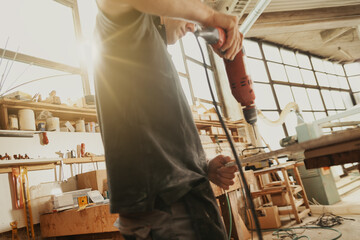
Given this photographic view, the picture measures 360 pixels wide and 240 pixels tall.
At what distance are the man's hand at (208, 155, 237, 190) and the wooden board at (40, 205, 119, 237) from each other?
104 centimetres

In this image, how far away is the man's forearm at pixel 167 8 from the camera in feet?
1.90

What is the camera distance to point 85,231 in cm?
175

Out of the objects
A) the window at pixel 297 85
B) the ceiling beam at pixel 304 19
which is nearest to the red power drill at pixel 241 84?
the window at pixel 297 85

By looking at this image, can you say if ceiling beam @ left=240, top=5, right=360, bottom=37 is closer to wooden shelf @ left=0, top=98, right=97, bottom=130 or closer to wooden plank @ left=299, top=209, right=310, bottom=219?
wooden plank @ left=299, top=209, right=310, bottom=219

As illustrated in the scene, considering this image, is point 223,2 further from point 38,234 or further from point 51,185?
point 38,234

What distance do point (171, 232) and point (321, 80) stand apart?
9924 mm

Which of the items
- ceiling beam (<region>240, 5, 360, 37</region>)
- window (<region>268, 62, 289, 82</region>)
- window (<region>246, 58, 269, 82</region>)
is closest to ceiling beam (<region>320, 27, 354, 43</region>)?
ceiling beam (<region>240, 5, 360, 37</region>)

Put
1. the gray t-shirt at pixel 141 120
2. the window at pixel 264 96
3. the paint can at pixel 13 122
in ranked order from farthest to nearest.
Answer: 1. the window at pixel 264 96
2. the paint can at pixel 13 122
3. the gray t-shirt at pixel 141 120

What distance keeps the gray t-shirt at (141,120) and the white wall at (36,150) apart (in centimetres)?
201

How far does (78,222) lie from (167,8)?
173cm

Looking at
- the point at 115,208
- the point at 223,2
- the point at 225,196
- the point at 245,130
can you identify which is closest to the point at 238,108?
the point at 245,130

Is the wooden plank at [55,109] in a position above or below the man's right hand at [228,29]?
above

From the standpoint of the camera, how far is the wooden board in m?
1.64

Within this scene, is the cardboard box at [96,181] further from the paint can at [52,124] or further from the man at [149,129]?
the man at [149,129]
